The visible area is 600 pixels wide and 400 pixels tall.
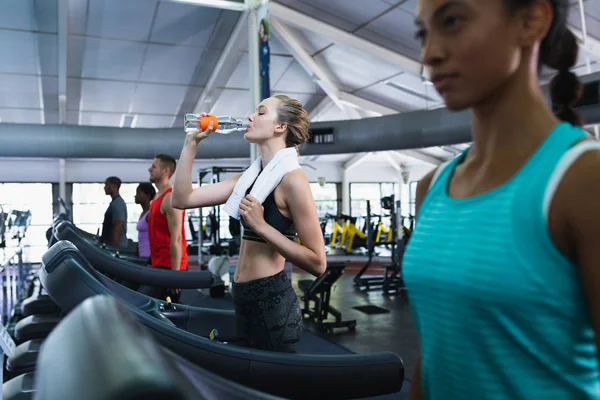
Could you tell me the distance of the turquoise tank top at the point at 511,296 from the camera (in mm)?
523

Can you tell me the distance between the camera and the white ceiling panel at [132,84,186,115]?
879 cm

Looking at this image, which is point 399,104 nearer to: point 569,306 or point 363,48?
point 363,48

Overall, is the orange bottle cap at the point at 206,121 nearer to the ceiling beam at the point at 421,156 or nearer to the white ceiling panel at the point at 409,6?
the white ceiling panel at the point at 409,6

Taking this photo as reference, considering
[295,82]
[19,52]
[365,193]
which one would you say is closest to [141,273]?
[19,52]

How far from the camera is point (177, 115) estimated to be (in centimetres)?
1002

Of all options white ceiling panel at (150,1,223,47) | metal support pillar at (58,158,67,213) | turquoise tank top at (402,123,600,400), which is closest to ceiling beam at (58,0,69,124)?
white ceiling panel at (150,1,223,47)

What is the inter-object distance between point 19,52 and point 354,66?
532 centimetres

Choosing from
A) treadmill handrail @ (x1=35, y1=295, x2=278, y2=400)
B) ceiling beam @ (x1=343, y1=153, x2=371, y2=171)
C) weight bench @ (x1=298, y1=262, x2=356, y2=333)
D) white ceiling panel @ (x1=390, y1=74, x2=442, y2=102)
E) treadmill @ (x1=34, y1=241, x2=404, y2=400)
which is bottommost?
weight bench @ (x1=298, y1=262, x2=356, y2=333)

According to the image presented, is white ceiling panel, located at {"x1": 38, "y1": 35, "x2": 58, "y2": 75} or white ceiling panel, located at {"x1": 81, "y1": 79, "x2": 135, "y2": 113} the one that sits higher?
white ceiling panel, located at {"x1": 38, "y1": 35, "x2": 58, "y2": 75}

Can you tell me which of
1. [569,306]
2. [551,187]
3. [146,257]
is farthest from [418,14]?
[146,257]

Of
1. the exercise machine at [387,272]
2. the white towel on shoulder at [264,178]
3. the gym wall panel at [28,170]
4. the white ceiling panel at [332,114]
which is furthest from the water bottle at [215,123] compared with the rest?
the gym wall panel at [28,170]

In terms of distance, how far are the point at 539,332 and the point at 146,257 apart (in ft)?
11.9

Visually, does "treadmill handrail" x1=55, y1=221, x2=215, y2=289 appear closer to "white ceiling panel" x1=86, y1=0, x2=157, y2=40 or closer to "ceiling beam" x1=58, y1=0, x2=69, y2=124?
"ceiling beam" x1=58, y1=0, x2=69, y2=124

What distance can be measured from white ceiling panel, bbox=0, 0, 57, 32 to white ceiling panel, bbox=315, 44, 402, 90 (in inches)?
163
